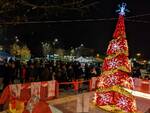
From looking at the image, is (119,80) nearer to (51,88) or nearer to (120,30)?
(120,30)

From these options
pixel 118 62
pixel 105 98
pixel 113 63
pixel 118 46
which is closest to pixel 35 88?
pixel 105 98

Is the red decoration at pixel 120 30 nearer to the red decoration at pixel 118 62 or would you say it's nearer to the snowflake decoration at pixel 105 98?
the red decoration at pixel 118 62

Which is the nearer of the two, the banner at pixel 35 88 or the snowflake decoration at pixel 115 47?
the banner at pixel 35 88

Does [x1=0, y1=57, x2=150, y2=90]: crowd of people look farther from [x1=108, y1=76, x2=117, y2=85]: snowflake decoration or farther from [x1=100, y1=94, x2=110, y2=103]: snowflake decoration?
[x1=108, y1=76, x2=117, y2=85]: snowflake decoration

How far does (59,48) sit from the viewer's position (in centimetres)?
7619

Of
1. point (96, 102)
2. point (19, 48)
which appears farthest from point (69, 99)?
point (19, 48)

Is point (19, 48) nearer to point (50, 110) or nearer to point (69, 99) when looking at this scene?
point (69, 99)

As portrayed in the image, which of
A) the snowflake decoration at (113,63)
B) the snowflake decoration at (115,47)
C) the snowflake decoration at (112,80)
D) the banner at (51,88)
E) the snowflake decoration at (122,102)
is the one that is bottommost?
the snowflake decoration at (122,102)

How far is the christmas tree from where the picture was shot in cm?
1600

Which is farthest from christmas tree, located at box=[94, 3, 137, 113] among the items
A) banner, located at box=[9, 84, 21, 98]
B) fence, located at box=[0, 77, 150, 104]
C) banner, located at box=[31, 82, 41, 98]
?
banner, located at box=[9, 84, 21, 98]

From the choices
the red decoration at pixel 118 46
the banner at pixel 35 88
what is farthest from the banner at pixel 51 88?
the red decoration at pixel 118 46

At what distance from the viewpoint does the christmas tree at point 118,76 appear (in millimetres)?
16000

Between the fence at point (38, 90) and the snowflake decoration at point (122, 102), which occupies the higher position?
the fence at point (38, 90)

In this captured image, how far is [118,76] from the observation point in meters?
16.2
